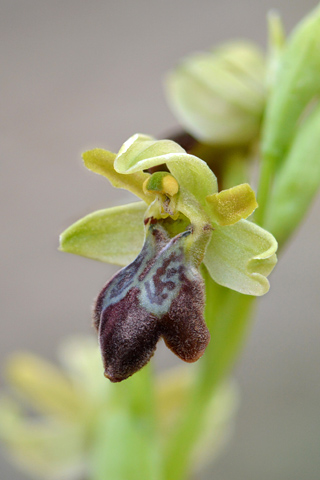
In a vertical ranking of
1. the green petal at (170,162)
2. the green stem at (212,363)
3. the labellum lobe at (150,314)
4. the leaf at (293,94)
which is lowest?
the green stem at (212,363)

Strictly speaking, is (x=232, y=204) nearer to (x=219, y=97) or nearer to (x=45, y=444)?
(x=219, y=97)

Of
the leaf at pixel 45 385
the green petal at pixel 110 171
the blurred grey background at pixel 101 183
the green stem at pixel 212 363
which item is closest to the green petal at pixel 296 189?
the green stem at pixel 212 363

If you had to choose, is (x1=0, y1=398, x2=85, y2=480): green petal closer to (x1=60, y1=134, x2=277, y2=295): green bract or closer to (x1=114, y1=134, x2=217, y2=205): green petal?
(x1=60, y1=134, x2=277, y2=295): green bract

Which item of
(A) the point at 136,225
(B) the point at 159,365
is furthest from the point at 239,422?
(A) the point at 136,225

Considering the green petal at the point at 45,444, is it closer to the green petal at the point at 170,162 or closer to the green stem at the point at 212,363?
the green stem at the point at 212,363

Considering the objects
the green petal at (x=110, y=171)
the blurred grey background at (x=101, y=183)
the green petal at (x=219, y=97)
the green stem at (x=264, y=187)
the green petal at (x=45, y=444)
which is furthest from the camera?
the blurred grey background at (x=101, y=183)

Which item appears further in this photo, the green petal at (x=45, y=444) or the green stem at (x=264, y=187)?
the green petal at (x=45, y=444)
